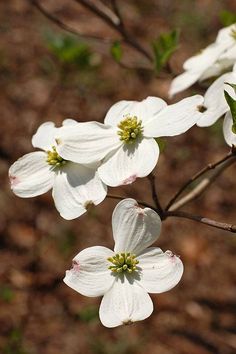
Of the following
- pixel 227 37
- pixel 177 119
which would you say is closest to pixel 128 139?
pixel 177 119

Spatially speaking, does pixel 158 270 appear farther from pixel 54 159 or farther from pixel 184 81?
pixel 184 81

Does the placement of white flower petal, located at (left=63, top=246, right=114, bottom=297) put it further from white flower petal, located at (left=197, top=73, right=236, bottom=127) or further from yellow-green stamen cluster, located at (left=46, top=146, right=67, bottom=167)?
white flower petal, located at (left=197, top=73, right=236, bottom=127)

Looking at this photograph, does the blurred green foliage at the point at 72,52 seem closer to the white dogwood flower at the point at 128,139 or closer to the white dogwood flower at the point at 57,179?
the white dogwood flower at the point at 57,179

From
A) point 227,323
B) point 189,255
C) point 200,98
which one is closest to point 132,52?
point 189,255

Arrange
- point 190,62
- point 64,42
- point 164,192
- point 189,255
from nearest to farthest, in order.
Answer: point 190,62, point 64,42, point 189,255, point 164,192

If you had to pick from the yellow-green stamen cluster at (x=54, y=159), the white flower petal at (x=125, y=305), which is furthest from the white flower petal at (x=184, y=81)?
the white flower petal at (x=125, y=305)

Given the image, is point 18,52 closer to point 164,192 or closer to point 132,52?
point 132,52
